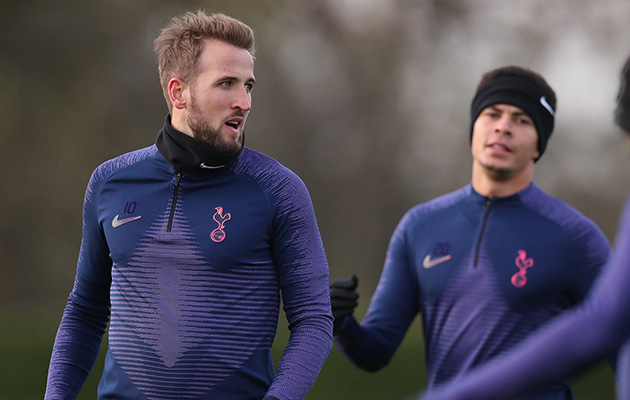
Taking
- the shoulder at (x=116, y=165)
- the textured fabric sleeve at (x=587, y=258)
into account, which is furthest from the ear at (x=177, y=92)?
the textured fabric sleeve at (x=587, y=258)

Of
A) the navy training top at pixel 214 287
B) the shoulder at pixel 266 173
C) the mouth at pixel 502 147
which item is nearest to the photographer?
the navy training top at pixel 214 287

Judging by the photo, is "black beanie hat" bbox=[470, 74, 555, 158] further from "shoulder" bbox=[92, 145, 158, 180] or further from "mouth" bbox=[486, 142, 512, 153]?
"shoulder" bbox=[92, 145, 158, 180]

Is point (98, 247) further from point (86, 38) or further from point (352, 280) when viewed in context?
point (86, 38)

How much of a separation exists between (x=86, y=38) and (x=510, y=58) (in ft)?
28.3

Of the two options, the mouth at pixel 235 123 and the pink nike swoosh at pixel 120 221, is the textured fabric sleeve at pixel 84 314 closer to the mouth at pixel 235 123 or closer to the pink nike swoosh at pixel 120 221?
the pink nike swoosh at pixel 120 221

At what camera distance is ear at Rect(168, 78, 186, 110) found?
3.71m

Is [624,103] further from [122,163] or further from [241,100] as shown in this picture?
[122,163]

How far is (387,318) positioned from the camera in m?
4.65

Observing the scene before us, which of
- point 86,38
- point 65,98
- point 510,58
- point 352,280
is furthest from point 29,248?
point 352,280

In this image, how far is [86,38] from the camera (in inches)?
750

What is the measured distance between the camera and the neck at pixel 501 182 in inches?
178

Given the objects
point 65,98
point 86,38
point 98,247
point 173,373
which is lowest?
point 173,373

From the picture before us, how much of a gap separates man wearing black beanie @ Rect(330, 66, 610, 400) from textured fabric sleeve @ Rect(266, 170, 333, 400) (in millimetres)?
1063

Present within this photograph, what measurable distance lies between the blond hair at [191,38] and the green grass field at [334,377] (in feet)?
19.1
